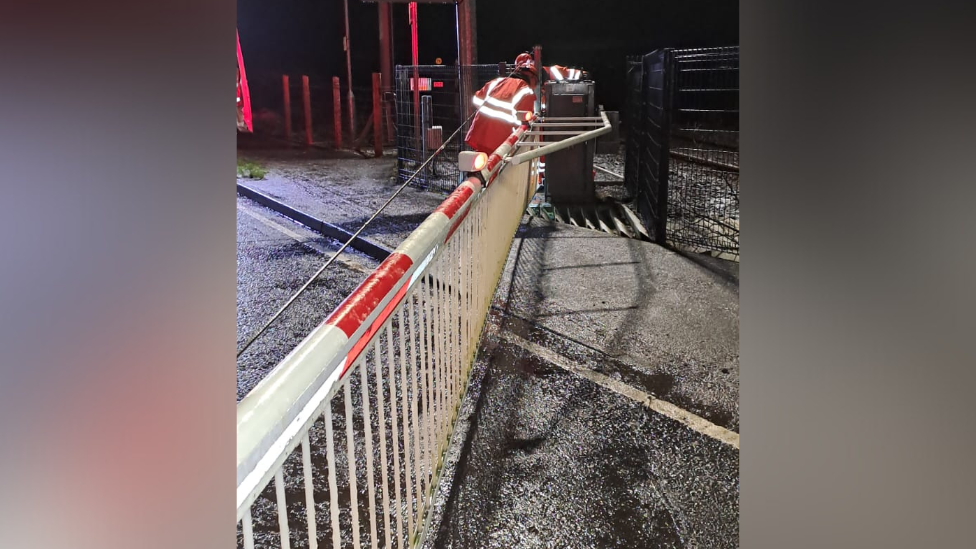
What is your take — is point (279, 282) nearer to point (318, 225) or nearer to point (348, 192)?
point (318, 225)

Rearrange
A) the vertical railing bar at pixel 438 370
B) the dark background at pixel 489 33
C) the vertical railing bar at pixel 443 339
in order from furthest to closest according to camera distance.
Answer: the dark background at pixel 489 33 < the vertical railing bar at pixel 443 339 < the vertical railing bar at pixel 438 370

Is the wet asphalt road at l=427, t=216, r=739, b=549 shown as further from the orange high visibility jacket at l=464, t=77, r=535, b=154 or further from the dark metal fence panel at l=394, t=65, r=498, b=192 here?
the dark metal fence panel at l=394, t=65, r=498, b=192

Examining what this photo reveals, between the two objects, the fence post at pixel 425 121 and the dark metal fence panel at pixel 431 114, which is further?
the fence post at pixel 425 121

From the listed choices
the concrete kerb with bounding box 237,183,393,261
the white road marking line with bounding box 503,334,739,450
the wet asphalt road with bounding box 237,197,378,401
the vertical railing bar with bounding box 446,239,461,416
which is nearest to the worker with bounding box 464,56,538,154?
the concrete kerb with bounding box 237,183,393,261

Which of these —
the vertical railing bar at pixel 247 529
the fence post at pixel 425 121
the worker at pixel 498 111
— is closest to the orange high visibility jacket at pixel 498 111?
the worker at pixel 498 111

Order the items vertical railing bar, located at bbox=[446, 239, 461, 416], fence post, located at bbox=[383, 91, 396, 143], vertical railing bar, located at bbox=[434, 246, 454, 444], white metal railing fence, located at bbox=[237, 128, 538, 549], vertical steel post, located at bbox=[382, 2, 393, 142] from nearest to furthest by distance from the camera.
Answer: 1. white metal railing fence, located at bbox=[237, 128, 538, 549]
2. vertical railing bar, located at bbox=[434, 246, 454, 444]
3. vertical railing bar, located at bbox=[446, 239, 461, 416]
4. fence post, located at bbox=[383, 91, 396, 143]
5. vertical steel post, located at bbox=[382, 2, 393, 142]

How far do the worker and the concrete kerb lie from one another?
1.49 m

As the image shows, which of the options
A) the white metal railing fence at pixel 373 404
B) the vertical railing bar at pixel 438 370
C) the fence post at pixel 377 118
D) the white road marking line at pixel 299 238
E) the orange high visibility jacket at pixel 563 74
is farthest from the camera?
the fence post at pixel 377 118

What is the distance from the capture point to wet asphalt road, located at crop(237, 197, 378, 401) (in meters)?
4.66

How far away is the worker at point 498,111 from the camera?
7.08m

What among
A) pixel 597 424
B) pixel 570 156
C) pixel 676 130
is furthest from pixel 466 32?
pixel 597 424

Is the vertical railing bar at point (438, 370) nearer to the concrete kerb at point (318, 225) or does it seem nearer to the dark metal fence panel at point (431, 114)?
the concrete kerb at point (318, 225)
